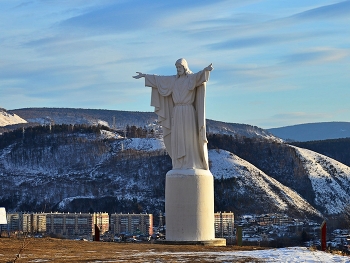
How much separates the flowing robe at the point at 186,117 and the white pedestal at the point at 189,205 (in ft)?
1.48

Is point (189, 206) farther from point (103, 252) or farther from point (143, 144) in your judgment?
point (143, 144)

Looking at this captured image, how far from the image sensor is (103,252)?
2039cm

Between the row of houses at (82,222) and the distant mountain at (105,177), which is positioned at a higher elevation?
the distant mountain at (105,177)

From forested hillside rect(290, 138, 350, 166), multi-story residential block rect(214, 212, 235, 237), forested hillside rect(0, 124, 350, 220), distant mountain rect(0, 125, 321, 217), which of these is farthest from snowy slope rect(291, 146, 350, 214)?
multi-story residential block rect(214, 212, 235, 237)

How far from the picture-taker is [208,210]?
24.1 m

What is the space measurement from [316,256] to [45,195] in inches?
5013

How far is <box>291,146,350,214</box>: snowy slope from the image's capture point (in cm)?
13750

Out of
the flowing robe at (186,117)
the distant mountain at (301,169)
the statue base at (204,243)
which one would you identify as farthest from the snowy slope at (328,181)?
the statue base at (204,243)

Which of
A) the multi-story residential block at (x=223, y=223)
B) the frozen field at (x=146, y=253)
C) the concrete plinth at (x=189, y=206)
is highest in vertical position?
the multi-story residential block at (x=223, y=223)

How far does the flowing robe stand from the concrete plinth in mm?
468

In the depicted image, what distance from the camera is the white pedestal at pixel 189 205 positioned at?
23922 millimetres

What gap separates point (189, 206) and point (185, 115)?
2.29 m

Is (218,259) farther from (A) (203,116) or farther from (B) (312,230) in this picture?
(B) (312,230)

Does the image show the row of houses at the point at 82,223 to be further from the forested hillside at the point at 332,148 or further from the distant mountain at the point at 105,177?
the forested hillside at the point at 332,148
